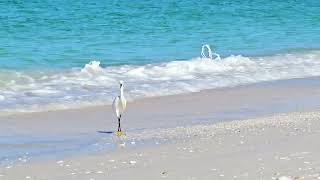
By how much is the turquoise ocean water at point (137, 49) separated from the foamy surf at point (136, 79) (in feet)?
0.05

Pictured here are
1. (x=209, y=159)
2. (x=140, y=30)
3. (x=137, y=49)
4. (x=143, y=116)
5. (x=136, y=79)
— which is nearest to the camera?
(x=209, y=159)

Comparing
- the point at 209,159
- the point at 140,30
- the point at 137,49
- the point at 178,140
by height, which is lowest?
the point at 209,159

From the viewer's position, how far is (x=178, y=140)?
8.15 metres

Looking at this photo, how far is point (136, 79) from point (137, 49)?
4160mm

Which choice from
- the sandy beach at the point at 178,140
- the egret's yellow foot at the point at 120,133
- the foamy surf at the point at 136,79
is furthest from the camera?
the foamy surf at the point at 136,79

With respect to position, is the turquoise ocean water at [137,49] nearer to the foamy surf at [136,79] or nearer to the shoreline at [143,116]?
the foamy surf at [136,79]

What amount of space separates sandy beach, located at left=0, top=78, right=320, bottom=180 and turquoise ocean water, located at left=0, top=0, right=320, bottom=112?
0.99 m

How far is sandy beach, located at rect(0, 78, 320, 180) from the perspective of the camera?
263 inches

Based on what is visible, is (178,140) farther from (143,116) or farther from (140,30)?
(140,30)

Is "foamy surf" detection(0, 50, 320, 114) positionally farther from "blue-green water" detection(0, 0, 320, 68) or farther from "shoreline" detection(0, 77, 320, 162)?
"blue-green water" detection(0, 0, 320, 68)

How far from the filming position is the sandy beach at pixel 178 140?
669 centimetres

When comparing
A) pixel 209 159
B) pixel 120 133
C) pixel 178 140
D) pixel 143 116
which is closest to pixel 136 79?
pixel 143 116

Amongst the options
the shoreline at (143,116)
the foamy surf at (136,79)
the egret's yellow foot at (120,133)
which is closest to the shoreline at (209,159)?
the egret's yellow foot at (120,133)

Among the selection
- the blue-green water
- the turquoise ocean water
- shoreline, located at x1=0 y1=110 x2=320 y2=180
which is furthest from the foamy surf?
shoreline, located at x1=0 y1=110 x2=320 y2=180
